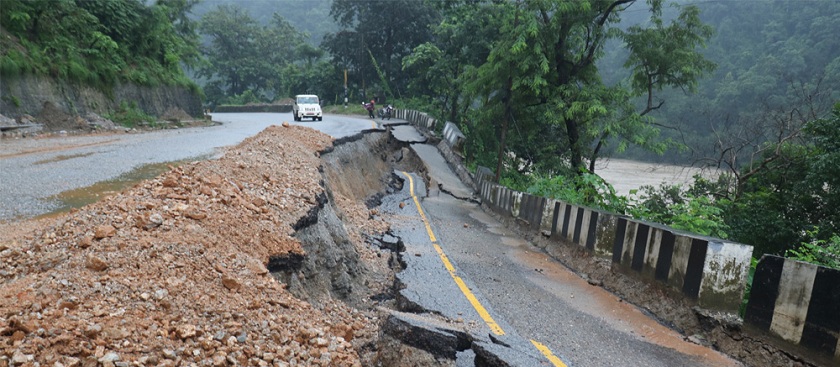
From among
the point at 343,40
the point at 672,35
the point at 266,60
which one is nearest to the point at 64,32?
the point at 672,35

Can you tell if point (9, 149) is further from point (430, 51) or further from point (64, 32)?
point (430, 51)

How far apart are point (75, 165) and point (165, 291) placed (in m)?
8.07

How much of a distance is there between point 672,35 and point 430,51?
62.2 feet

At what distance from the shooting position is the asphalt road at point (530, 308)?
484 centimetres

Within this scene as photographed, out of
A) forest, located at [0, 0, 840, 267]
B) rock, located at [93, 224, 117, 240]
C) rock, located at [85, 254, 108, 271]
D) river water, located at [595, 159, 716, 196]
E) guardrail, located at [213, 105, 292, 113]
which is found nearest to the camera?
rock, located at [85, 254, 108, 271]

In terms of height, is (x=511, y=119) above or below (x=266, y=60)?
below

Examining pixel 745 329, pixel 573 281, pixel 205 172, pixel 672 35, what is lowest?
pixel 573 281

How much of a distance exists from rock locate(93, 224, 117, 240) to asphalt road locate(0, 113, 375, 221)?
3.15 m

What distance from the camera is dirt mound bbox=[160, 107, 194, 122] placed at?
23.8 metres

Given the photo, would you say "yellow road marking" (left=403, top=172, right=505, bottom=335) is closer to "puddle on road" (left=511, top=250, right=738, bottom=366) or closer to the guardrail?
"puddle on road" (left=511, top=250, right=738, bottom=366)

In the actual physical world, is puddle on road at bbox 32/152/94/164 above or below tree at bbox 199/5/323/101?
below

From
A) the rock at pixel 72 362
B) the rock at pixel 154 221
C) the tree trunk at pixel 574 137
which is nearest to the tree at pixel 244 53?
the tree trunk at pixel 574 137

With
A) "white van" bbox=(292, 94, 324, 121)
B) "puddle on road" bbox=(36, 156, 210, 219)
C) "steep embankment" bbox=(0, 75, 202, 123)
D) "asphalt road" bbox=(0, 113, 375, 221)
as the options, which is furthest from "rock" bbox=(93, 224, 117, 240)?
"white van" bbox=(292, 94, 324, 121)

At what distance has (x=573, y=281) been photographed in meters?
A: 7.72
